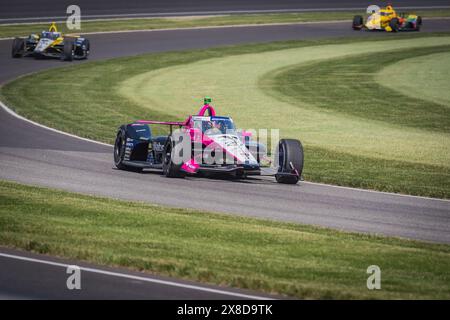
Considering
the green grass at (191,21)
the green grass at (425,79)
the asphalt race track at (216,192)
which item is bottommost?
the green grass at (425,79)

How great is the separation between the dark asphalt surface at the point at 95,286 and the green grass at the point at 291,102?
926 cm

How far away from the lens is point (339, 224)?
54.9 ft

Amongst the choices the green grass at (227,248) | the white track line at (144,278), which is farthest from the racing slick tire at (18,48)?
the white track line at (144,278)

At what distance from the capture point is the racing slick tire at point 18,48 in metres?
42.8

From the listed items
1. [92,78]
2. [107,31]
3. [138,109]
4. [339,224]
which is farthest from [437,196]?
[107,31]

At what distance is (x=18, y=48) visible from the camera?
43.0 m

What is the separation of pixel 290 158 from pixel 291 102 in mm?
15059

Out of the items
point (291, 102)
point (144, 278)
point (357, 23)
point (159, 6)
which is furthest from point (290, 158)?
point (159, 6)

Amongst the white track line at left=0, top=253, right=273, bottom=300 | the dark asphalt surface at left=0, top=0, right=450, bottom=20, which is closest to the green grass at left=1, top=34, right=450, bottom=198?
the white track line at left=0, top=253, right=273, bottom=300

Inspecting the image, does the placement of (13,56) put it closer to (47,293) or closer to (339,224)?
(339,224)

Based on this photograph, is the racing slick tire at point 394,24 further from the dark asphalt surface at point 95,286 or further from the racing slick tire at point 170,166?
the dark asphalt surface at point 95,286

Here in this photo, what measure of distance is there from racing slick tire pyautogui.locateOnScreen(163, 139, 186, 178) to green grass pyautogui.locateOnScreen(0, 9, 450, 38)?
30193mm

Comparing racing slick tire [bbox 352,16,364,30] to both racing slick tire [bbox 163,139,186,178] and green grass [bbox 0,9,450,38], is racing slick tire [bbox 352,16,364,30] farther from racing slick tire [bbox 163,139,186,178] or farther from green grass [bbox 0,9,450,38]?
racing slick tire [bbox 163,139,186,178]

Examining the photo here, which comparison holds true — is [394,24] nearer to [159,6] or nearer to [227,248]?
[159,6]
